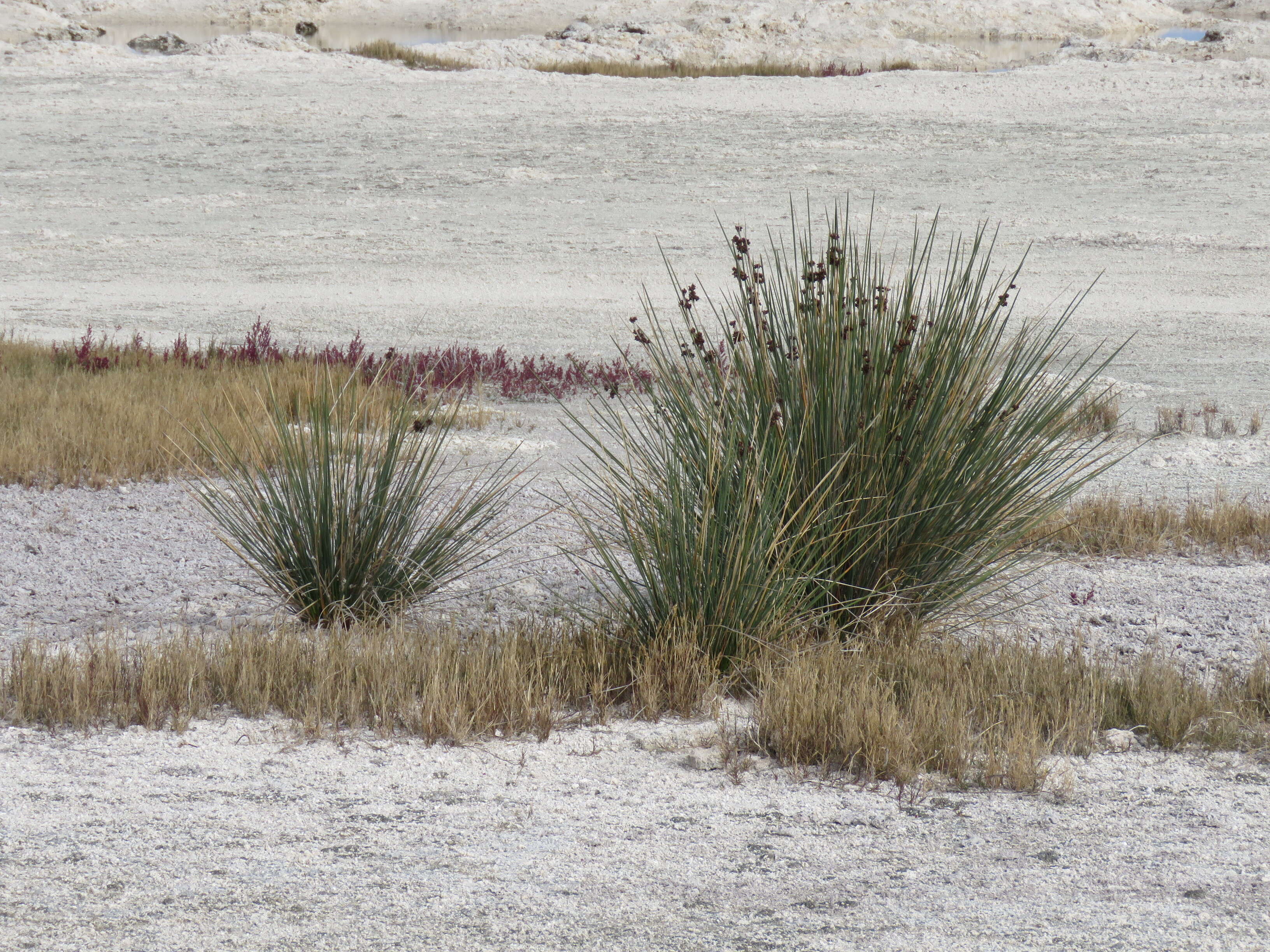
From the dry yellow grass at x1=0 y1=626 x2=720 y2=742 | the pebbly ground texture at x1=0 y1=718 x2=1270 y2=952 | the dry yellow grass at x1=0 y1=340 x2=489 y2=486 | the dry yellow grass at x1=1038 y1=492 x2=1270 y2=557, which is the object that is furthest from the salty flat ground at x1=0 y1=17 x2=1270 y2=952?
the dry yellow grass at x1=0 y1=340 x2=489 y2=486

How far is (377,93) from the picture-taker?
21.1 m

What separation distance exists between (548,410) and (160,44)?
21488mm

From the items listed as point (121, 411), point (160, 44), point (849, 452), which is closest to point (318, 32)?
point (160, 44)

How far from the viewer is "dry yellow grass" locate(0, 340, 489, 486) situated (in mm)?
6945

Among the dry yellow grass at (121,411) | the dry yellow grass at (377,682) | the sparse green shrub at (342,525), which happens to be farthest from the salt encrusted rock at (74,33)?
the dry yellow grass at (377,682)

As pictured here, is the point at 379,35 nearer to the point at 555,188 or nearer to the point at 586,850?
the point at 555,188

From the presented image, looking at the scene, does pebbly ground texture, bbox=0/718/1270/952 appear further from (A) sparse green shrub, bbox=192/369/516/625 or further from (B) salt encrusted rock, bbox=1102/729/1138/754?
(A) sparse green shrub, bbox=192/369/516/625

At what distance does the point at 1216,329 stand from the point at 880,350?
328 inches

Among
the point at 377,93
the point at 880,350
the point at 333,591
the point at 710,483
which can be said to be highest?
the point at 377,93

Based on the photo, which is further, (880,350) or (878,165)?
(878,165)

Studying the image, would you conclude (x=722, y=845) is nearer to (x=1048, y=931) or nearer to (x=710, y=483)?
(x=1048, y=931)

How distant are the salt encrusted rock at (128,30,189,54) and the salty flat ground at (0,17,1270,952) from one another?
10.6 ft

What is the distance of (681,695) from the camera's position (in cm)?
398

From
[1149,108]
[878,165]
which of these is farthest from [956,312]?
[1149,108]
